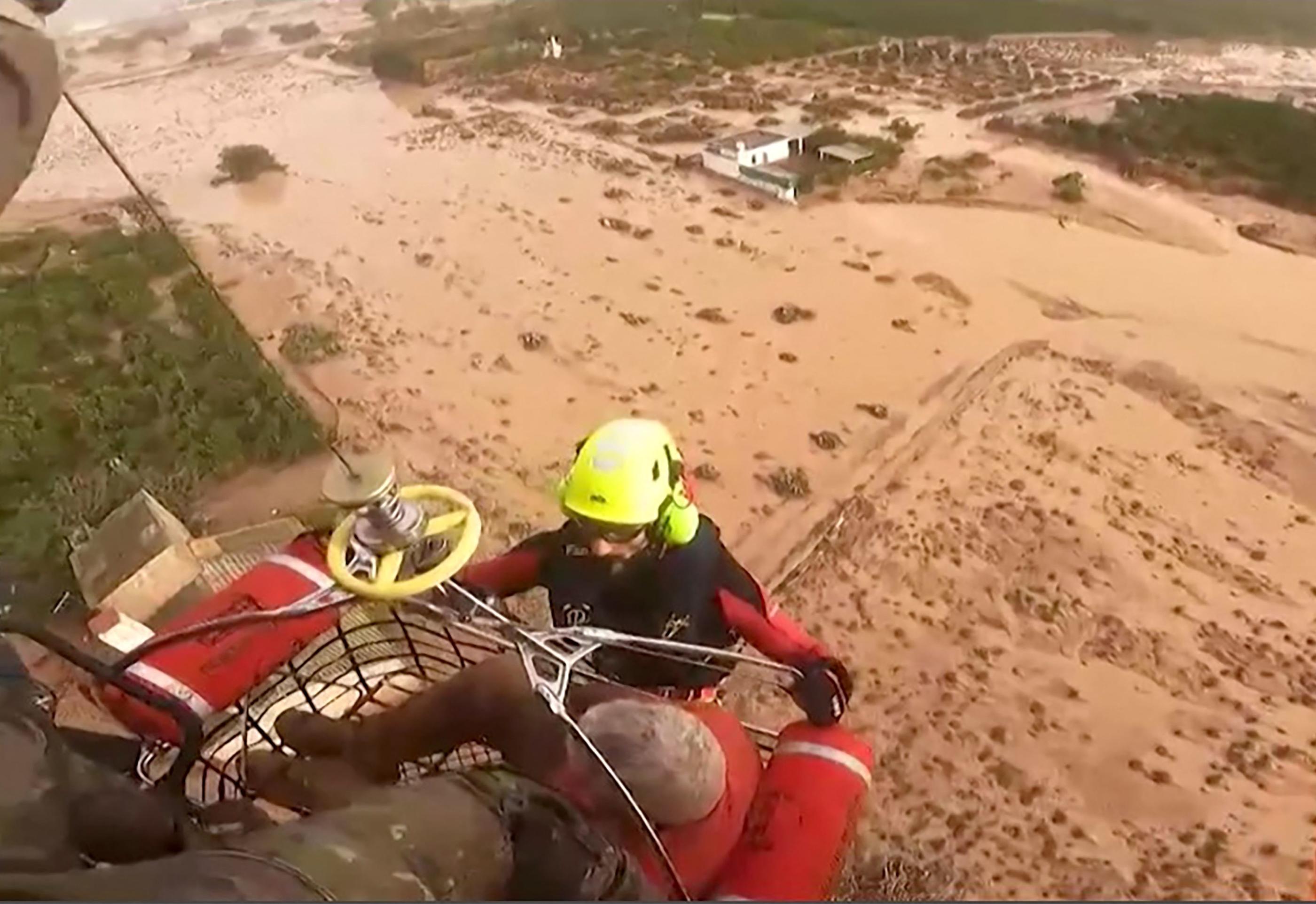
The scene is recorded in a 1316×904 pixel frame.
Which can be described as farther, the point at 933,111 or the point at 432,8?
the point at 432,8

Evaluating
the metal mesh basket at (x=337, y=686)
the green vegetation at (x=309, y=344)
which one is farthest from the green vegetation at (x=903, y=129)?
the metal mesh basket at (x=337, y=686)

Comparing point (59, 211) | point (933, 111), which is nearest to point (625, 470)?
point (933, 111)

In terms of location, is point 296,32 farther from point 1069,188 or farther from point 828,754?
point 828,754

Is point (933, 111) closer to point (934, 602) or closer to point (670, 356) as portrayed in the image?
point (670, 356)

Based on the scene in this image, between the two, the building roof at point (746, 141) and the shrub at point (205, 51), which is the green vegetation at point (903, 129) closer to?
the building roof at point (746, 141)

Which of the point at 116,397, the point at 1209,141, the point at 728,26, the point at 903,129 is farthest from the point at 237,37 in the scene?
the point at 1209,141

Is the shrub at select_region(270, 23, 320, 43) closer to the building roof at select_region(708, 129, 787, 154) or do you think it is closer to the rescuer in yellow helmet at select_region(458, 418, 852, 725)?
the building roof at select_region(708, 129, 787, 154)
